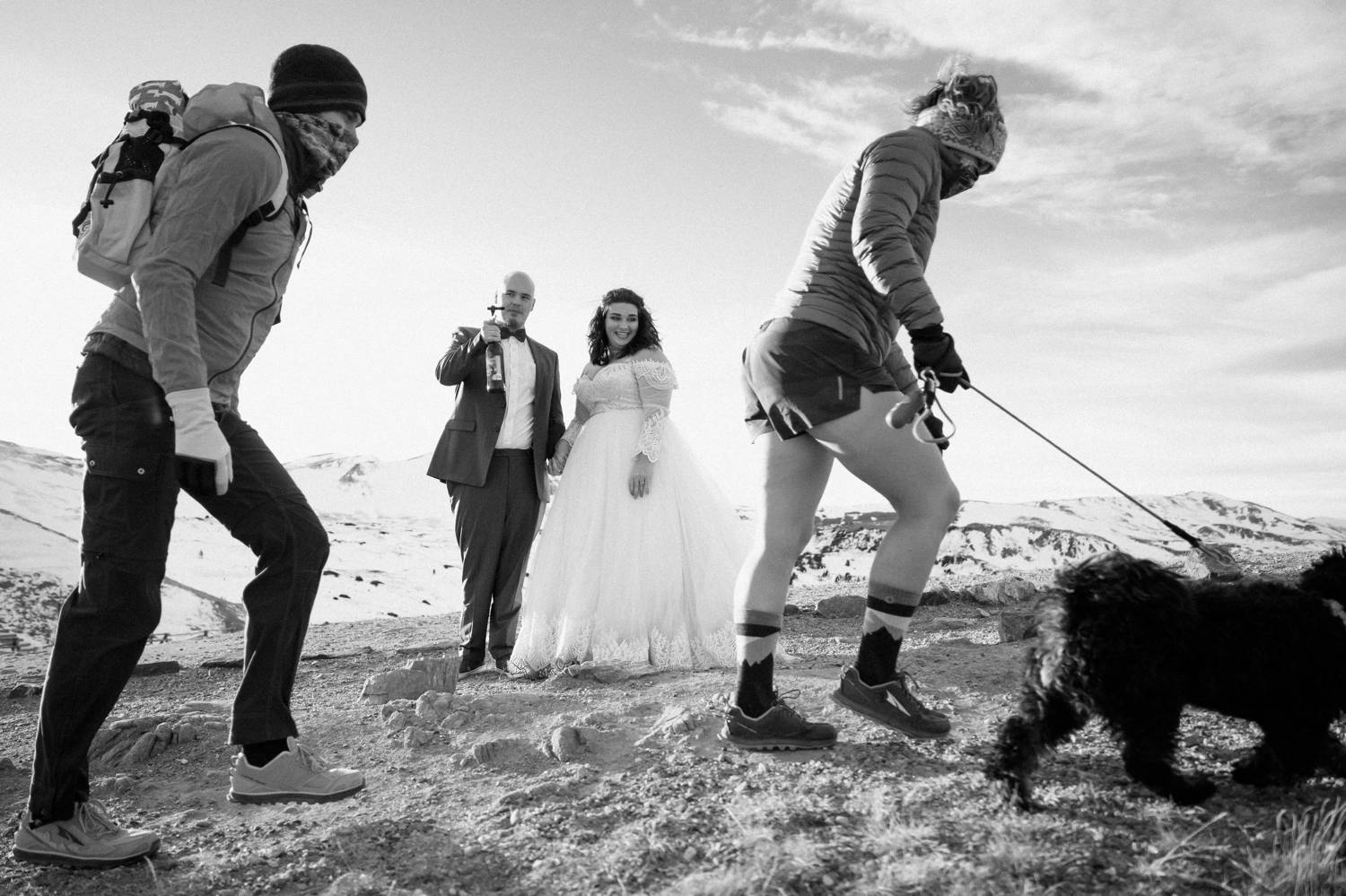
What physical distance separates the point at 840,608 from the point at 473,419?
2.91 m

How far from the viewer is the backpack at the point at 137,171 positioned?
2158 millimetres

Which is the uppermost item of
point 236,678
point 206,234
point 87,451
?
point 206,234

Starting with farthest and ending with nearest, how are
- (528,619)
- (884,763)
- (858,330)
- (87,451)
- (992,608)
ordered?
(992,608)
(528,619)
(858,330)
(884,763)
(87,451)

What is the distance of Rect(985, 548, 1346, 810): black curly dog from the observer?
195 cm

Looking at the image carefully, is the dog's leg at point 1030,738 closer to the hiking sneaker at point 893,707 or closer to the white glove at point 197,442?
the hiking sneaker at point 893,707

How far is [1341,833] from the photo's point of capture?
1.75m

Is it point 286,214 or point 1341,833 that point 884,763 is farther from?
point 286,214

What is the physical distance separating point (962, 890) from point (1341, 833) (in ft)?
2.67

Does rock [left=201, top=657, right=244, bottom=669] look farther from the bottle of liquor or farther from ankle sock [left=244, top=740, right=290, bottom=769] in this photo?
ankle sock [left=244, top=740, right=290, bottom=769]

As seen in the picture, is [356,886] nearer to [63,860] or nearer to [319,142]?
[63,860]

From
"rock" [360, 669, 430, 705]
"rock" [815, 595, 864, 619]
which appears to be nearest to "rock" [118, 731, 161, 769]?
"rock" [360, 669, 430, 705]

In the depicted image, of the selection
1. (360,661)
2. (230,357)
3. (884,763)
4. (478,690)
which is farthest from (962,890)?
→ (360,661)

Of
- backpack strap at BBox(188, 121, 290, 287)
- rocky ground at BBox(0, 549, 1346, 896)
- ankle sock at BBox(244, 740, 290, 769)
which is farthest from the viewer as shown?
ankle sock at BBox(244, 740, 290, 769)

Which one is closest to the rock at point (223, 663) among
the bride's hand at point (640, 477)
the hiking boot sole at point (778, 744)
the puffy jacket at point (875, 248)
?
the bride's hand at point (640, 477)
